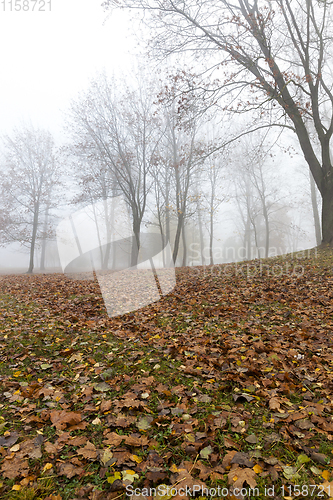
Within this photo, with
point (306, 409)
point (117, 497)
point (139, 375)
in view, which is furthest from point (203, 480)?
point (139, 375)

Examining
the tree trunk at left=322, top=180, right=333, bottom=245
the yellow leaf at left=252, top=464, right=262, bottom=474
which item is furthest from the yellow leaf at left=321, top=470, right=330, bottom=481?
the tree trunk at left=322, top=180, right=333, bottom=245

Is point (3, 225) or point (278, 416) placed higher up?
point (3, 225)

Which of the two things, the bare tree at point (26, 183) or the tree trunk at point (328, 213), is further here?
the bare tree at point (26, 183)

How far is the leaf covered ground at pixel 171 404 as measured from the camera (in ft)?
5.66

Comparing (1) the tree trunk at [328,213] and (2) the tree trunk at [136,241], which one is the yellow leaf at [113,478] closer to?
(1) the tree trunk at [328,213]

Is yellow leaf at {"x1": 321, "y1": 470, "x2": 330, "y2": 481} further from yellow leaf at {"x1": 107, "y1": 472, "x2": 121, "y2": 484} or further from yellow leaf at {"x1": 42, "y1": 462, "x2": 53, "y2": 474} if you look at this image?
yellow leaf at {"x1": 42, "y1": 462, "x2": 53, "y2": 474}

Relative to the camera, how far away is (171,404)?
249 cm

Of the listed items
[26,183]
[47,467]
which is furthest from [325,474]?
[26,183]

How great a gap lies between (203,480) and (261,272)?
659 centimetres

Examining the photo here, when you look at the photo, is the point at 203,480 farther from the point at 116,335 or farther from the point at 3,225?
the point at 3,225

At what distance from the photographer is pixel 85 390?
2.76m

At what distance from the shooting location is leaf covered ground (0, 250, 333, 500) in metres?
1.72

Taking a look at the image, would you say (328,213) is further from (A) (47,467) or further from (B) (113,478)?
(A) (47,467)

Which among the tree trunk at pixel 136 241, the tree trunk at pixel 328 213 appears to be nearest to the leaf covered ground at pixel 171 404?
the tree trunk at pixel 328 213
